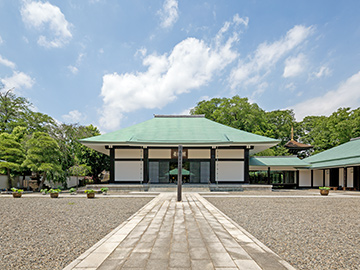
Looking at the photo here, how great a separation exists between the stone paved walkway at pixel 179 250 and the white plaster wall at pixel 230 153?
12.7m

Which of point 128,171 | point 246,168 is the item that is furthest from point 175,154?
point 246,168

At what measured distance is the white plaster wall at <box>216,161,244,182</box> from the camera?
1808 centimetres

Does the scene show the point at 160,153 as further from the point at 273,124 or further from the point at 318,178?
the point at 273,124

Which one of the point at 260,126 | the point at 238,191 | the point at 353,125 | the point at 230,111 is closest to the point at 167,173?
the point at 238,191

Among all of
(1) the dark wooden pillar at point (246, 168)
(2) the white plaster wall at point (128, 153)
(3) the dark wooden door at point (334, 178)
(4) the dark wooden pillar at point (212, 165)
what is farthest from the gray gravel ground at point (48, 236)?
(3) the dark wooden door at point (334, 178)

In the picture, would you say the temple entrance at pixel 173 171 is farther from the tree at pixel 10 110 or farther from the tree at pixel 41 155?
the tree at pixel 10 110

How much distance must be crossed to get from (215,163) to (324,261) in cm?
1448

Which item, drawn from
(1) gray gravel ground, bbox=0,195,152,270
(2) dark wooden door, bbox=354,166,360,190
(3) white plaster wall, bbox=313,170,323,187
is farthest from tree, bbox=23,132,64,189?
(3) white plaster wall, bbox=313,170,323,187

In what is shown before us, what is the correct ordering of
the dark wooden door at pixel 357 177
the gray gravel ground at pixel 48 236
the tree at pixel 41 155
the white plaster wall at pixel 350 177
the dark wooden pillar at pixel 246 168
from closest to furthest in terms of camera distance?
the gray gravel ground at pixel 48 236, the tree at pixel 41 155, the dark wooden pillar at pixel 246 168, the dark wooden door at pixel 357 177, the white plaster wall at pixel 350 177

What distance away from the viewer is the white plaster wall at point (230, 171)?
1808 centimetres

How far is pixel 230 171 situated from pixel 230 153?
1447 millimetres

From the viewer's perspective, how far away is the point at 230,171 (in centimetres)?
1809

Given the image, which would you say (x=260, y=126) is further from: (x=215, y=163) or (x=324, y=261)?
(x=324, y=261)

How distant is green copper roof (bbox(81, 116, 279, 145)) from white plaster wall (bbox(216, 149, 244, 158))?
1.05 m
